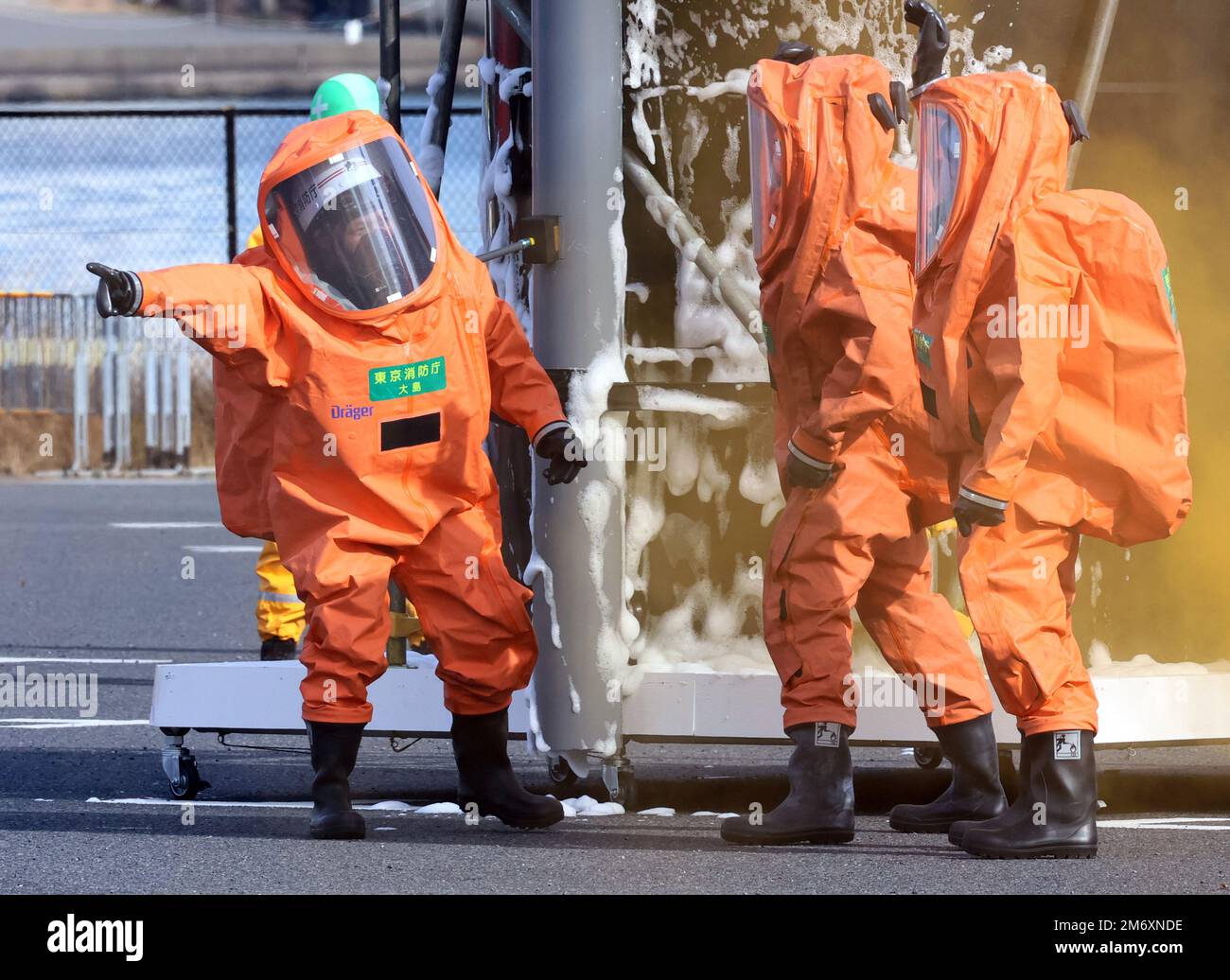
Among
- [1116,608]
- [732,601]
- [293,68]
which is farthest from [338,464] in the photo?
[293,68]

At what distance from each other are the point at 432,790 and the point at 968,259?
2.07 metres

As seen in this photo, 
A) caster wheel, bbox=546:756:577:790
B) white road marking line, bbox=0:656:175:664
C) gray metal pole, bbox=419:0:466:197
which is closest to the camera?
caster wheel, bbox=546:756:577:790

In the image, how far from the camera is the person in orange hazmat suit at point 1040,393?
13.2 feet

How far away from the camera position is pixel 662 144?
5039mm

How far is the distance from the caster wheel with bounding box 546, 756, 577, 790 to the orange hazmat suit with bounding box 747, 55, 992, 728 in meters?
0.76

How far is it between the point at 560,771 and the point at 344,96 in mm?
1652

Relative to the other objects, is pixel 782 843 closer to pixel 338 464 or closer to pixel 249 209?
pixel 338 464

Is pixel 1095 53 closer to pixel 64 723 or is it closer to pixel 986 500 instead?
pixel 986 500

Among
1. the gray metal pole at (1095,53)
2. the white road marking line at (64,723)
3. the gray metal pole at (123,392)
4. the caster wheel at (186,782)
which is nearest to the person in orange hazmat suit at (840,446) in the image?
the gray metal pole at (1095,53)

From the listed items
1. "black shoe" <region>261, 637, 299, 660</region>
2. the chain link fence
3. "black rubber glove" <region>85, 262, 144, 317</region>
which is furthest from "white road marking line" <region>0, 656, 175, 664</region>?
the chain link fence

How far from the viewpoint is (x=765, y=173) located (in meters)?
4.45

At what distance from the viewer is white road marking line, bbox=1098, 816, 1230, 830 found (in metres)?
4.66

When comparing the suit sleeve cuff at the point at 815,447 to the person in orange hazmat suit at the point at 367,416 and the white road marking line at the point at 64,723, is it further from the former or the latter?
the white road marking line at the point at 64,723

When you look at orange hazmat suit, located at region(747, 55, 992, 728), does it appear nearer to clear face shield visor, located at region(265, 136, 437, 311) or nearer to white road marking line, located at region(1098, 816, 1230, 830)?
white road marking line, located at region(1098, 816, 1230, 830)
